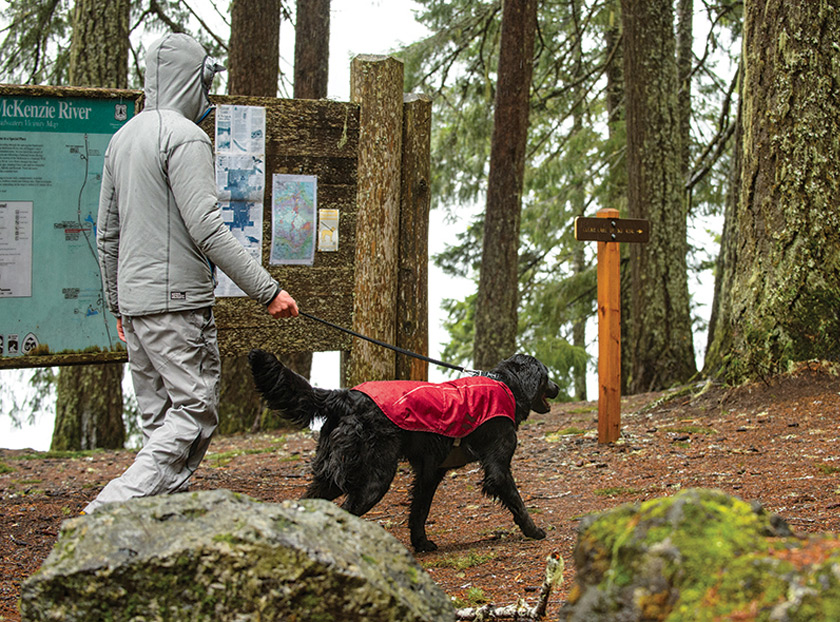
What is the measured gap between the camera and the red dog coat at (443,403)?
448 centimetres

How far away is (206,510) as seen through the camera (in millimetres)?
2539

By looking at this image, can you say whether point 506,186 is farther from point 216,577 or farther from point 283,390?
point 216,577

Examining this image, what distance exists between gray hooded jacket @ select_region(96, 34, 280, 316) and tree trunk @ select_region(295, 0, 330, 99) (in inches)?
313

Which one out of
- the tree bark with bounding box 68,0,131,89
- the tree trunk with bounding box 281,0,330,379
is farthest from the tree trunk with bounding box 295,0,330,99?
the tree bark with bounding box 68,0,131,89

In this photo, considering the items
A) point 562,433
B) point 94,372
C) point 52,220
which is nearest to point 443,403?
point 52,220

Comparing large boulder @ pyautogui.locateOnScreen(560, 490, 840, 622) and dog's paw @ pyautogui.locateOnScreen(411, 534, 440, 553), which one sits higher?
large boulder @ pyautogui.locateOnScreen(560, 490, 840, 622)

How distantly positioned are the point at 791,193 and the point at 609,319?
1.97m

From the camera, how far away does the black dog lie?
4.30 meters

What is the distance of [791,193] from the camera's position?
7.21 m

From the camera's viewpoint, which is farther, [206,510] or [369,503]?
[369,503]

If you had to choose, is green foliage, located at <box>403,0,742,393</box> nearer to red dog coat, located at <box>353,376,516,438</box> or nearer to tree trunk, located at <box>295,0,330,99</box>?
tree trunk, located at <box>295,0,330,99</box>

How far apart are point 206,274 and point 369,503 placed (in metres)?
1.50

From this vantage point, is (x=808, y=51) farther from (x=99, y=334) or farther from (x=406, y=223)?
(x=99, y=334)

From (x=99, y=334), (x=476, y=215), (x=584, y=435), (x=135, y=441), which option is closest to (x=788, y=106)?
(x=584, y=435)
